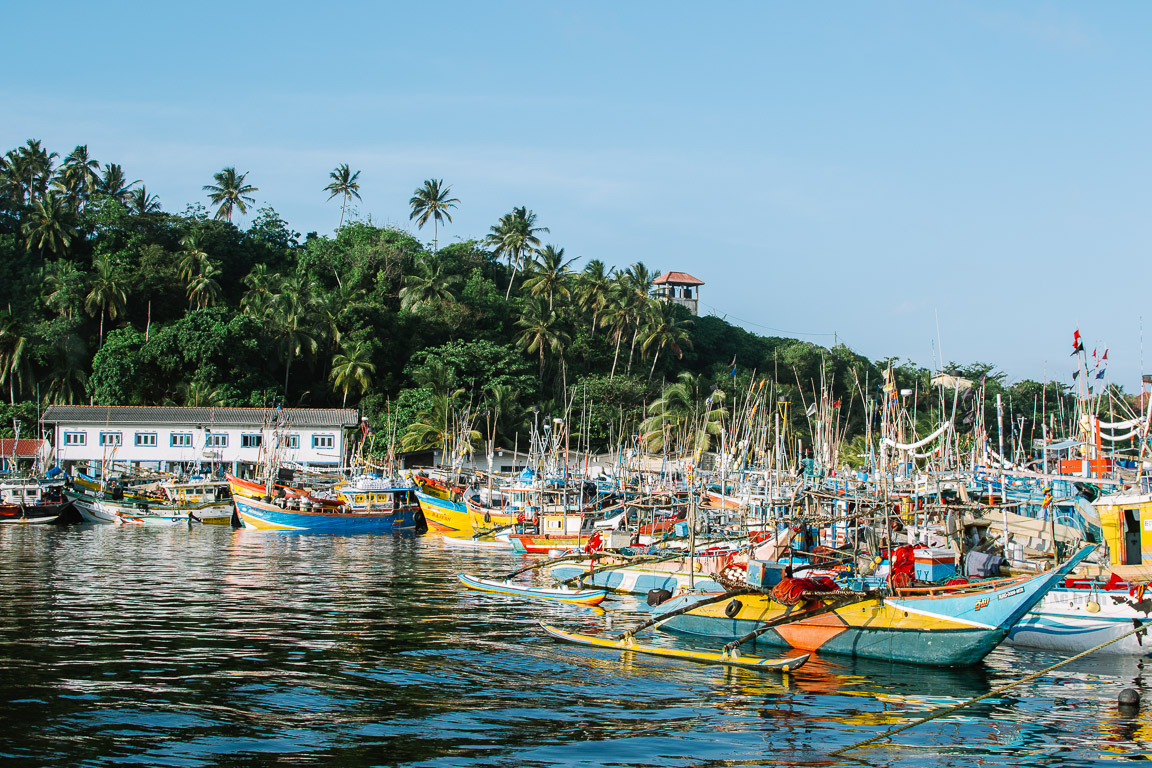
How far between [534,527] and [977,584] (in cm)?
2903

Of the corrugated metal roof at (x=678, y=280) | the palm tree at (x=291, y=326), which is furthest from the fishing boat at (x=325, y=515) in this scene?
the corrugated metal roof at (x=678, y=280)

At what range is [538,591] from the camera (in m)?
28.2

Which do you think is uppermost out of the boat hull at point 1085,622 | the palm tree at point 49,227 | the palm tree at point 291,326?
the palm tree at point 49,227

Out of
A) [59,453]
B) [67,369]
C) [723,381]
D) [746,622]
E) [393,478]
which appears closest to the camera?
[746,622]

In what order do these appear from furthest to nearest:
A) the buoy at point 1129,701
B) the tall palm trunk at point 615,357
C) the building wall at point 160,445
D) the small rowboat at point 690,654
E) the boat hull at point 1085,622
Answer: the tall palm trunk at point 615,357
the building wall at point 160,445
the boat hull at point 1085,622
the small rowboat at point 690,654
the buoy at point 1129,701

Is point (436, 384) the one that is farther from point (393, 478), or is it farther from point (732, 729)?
point (732, 729)

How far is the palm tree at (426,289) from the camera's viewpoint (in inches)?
3322

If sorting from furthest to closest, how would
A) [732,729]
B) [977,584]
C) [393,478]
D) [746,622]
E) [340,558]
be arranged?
[393,478] → [340,558] → [746,622] → [977,584] → [732,729]

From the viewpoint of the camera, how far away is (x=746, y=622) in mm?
21312

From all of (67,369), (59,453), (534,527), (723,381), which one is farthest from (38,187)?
(534,527)

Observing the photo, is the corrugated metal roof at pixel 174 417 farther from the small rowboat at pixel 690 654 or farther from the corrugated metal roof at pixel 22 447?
the small rowboat at pixel 690 654

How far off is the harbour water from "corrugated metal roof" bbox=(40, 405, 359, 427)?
1698 inches

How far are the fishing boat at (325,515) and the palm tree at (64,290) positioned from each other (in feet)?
109

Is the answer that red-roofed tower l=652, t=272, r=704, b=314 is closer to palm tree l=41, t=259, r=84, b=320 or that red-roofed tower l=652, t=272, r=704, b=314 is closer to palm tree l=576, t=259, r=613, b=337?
palm tree l=576, t=259, r=613, b=337
